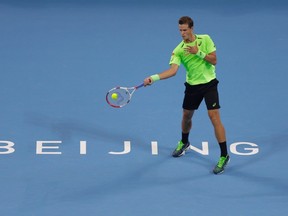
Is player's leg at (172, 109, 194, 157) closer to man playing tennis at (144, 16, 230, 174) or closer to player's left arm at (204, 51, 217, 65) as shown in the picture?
man playing tennis at (144, 16, 230, 174)

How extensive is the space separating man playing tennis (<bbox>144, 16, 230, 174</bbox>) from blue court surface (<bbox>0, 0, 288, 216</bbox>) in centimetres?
63

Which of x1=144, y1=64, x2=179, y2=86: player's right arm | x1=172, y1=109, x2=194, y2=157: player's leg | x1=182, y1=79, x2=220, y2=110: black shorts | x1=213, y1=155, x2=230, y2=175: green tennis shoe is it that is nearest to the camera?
x1=144, y1=64, x2=179, y2=86: player's right arm

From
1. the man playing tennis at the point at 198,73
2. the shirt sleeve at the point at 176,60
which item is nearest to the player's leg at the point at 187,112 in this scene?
the man playing tennis at the point at 198,73

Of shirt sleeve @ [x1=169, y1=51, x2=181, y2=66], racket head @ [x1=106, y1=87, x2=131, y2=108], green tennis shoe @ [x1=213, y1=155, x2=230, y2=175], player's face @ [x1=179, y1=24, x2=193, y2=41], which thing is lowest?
green tennis shoe @ [x1=213, y1=155, x2=230, y2=175]

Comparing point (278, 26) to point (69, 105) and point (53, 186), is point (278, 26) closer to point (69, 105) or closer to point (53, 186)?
point (69, 105)

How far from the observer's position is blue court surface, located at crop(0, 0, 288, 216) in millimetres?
12914

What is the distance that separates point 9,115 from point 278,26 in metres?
5.76

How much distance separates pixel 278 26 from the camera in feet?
58.7

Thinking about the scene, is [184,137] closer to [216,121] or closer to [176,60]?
[216,121]

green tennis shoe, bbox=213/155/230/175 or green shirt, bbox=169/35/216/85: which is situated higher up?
green shirt, bbox=169/35/216/85

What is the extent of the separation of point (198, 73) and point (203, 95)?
0.36 m

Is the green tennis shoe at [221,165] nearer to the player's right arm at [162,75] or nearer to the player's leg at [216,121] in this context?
the player's leg at [216,121]

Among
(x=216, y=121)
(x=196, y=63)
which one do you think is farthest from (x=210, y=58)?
(x=216, y=121)

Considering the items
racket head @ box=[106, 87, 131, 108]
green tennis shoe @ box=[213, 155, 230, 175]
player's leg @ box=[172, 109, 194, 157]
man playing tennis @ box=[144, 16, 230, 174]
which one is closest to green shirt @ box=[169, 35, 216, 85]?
man playing tennis @ box=[144, 16, 230, 174]
